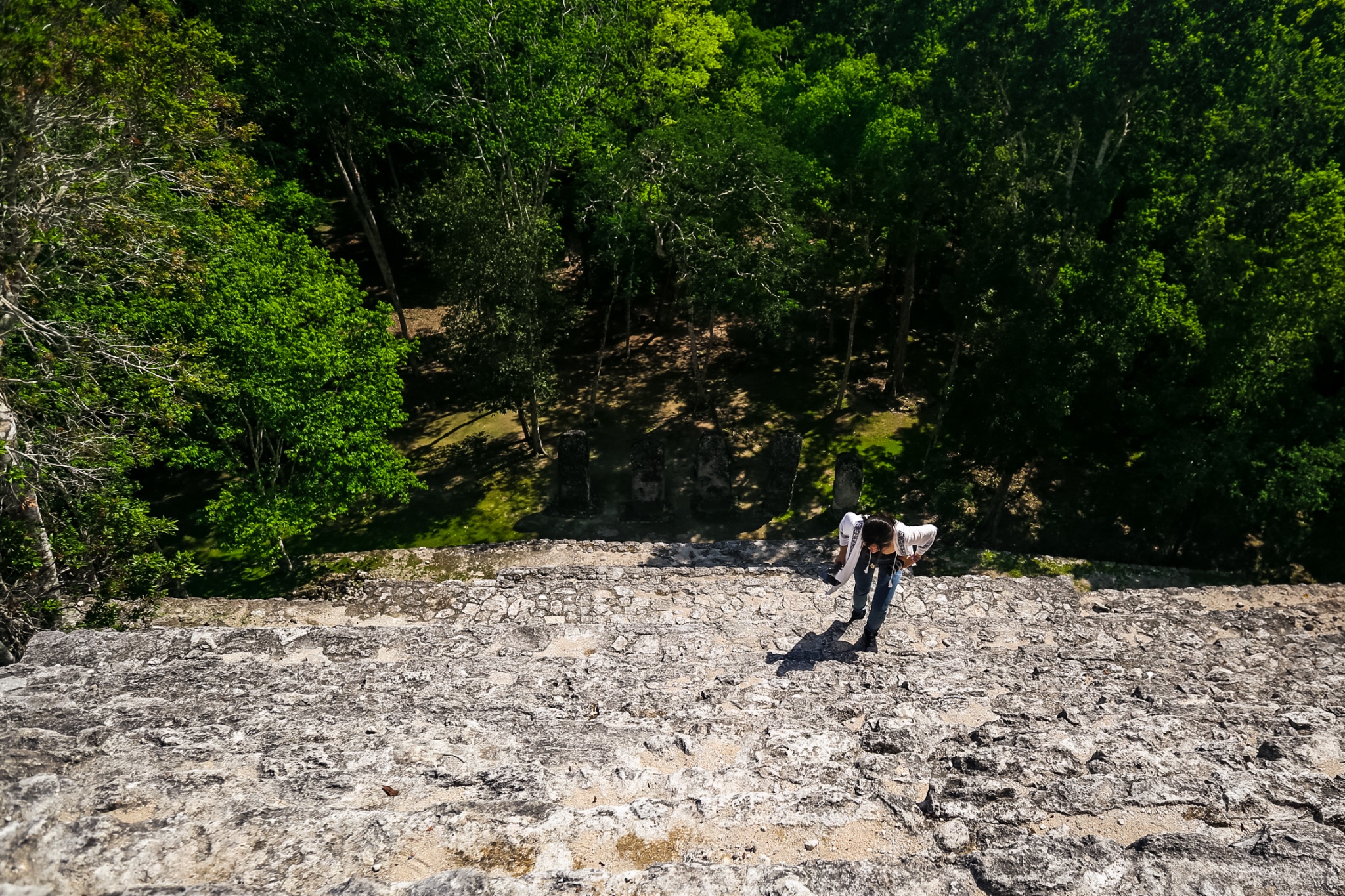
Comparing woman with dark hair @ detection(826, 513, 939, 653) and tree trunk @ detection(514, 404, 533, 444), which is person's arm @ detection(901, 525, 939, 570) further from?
tree trunk @ detection(514, 404, 533, 444)

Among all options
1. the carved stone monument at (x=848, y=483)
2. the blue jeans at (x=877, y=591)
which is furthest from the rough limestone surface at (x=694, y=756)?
the carved stone monument at (x=848, y=483)

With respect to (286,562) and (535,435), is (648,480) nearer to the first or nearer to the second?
(535,435)

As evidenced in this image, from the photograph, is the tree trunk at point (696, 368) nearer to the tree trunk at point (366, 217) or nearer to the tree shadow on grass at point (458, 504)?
the tree shadow on grass at point (458, 504)

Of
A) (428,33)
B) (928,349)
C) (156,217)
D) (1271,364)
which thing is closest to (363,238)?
(428,33)

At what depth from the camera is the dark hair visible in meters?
8.46

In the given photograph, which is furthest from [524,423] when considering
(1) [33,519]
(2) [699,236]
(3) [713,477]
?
(1) [33,519]

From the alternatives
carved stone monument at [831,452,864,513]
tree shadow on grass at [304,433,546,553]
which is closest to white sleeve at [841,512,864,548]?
carved stone monument at [831,452,864,513]

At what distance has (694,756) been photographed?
7020 millimetres

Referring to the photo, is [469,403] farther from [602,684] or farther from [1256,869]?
[1256,869]

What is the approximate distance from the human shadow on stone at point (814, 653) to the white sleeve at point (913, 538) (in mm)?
1522

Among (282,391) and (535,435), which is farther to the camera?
(535,435)

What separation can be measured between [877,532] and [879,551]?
0.23 metres

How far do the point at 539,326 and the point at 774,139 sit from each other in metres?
7.91

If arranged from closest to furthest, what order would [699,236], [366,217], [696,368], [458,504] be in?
[699,236] → [458,504] → [696,368] → [366,217]
